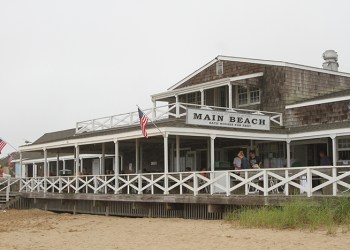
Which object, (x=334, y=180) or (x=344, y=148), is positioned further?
(x=344, y=148)

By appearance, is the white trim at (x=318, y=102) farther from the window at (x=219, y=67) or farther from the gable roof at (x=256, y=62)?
the window at (x=219, y=67)

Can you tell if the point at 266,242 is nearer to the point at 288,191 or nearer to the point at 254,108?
the point at 288,191

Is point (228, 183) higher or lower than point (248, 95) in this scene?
lower

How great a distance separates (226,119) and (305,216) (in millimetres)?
7660

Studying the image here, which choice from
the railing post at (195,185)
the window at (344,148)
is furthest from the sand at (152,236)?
the window at (344,148)

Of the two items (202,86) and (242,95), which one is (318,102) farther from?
(202,86)

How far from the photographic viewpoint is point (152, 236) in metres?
15.6

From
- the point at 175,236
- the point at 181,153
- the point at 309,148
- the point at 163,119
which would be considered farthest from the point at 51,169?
the point at 175,236

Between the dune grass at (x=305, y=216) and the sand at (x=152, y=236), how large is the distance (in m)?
0.55

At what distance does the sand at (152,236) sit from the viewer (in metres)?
12.9

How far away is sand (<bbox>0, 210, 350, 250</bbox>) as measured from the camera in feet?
42.2

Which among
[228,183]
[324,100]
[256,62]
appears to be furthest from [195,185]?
[256,62]

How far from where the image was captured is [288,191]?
16781 millimetres

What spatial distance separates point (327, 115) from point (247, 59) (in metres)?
5.20
